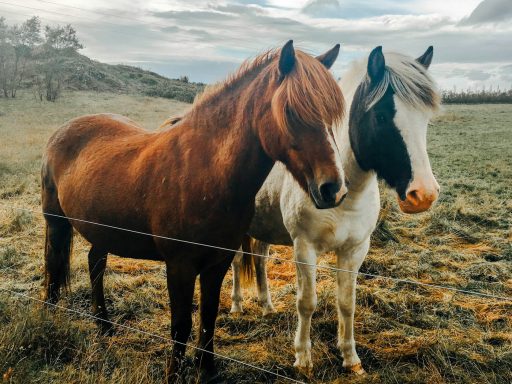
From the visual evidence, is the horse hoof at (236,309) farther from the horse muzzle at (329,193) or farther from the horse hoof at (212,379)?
the horse muzzle at (329,193)

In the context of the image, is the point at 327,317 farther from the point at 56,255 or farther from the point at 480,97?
the point at 480,97

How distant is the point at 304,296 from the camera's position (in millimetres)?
3037

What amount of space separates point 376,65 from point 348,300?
66.4 inches

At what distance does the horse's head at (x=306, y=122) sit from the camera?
1968mm

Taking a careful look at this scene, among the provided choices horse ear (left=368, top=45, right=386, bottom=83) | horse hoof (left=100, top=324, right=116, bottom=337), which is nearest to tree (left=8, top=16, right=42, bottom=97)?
horse hoof (left=100, top=324, right=116, bottom=337)

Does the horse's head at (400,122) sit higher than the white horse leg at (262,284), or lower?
higher

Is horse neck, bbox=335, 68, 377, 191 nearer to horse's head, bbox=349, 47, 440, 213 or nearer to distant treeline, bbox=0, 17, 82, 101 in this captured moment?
horse's head, bbox=349, 47, 440, 213

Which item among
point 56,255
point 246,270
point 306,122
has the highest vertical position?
point 306,122

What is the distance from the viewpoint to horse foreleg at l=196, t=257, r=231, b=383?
9.09 feet

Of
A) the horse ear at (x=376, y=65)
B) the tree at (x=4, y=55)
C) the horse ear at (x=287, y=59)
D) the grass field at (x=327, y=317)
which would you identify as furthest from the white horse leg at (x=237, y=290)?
the tree at (x=4, y=55)

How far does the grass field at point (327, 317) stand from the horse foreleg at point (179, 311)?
0.17 m

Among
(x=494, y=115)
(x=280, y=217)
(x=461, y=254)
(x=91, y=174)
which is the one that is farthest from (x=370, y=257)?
(x=494, y=115)

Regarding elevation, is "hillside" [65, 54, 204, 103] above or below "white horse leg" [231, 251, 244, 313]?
above

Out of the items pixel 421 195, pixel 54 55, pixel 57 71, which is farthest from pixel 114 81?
pixel 421 195
